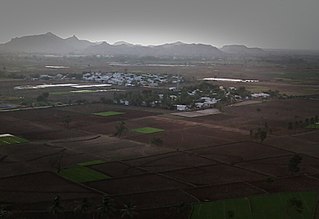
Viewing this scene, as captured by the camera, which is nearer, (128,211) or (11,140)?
(128,211)

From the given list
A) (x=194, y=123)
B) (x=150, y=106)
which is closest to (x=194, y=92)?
(x=150, y=106)

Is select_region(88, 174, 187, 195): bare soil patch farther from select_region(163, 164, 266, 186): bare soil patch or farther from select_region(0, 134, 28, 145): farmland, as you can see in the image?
select_region(0, 134, 28, 145): farmland

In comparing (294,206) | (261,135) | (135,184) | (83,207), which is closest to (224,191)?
(294,206)

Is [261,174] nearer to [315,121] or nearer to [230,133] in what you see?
[230,133]

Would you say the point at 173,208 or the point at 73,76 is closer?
the point at 173,208

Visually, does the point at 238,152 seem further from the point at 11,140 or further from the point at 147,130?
the point at 11,140
